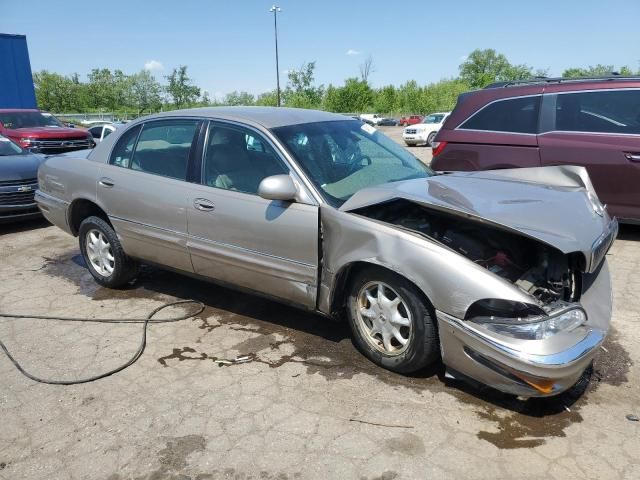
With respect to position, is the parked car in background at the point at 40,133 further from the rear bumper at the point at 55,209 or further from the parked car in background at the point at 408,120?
the parked car in background at the point at 408,120

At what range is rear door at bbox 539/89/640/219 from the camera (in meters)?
5.41

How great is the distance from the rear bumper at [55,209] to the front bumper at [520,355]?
12.6 feet

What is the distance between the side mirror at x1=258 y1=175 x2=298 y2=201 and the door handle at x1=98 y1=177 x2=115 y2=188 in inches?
72.4

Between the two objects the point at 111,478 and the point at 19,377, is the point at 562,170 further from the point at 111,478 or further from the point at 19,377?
the point at 19,377

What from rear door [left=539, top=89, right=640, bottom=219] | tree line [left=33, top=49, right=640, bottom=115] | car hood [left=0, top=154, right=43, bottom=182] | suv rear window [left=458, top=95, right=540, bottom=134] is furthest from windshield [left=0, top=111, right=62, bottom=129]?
tree line [left=33, top=49, right=640, bottom=115]

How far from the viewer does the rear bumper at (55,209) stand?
489 centimetres

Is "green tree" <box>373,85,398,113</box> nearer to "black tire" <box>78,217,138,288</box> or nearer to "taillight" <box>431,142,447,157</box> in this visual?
"taillight" <box>431,142,447,157</box>

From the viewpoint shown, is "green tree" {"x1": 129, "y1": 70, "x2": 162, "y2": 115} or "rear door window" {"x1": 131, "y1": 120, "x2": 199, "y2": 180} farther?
"green tree" {"x1": 129, "y1": 70, "x2": 162, "y2": 115}

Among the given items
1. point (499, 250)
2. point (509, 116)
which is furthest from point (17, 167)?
point (499, 250)

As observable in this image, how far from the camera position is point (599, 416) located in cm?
271

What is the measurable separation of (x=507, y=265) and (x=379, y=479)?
146cm

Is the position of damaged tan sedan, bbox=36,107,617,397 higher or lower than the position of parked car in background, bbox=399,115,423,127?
higher

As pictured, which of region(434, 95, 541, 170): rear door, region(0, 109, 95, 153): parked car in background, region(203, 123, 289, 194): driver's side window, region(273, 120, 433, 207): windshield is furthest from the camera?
region(0, 109, 95, 153): parked car in background

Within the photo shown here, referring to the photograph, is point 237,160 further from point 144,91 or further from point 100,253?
point 144,91
